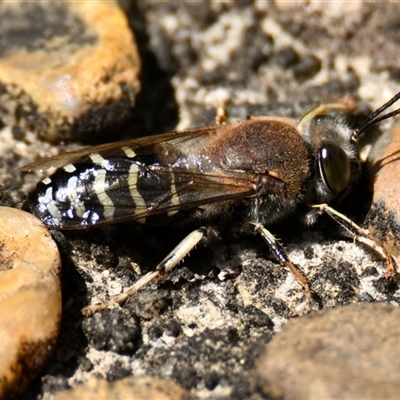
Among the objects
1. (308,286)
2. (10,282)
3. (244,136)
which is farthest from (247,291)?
(10,282)

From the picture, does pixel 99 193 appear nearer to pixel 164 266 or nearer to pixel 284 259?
pixel 164 266

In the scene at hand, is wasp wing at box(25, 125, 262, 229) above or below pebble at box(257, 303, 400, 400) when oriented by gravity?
above

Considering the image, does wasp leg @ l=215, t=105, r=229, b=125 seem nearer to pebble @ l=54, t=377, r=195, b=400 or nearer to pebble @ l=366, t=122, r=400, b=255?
pebble @ l=366, t=122, r=400, b=255

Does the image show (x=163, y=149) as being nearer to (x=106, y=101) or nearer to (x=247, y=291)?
(x=106, y=101)

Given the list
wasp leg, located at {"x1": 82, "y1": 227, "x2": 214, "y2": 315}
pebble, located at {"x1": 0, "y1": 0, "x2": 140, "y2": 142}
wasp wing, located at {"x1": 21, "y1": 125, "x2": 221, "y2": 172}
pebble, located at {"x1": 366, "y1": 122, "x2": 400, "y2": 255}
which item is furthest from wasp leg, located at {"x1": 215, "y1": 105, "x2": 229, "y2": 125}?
pebble, located at {"x1": 366, "y1": 122, "x2": 400, "y2": 255}

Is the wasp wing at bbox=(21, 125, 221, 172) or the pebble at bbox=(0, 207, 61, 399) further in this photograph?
the wasp wing at bbox=(21, 125, 221, 172)

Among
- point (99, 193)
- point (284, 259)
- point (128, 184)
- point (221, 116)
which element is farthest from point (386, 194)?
point (99, 193)
